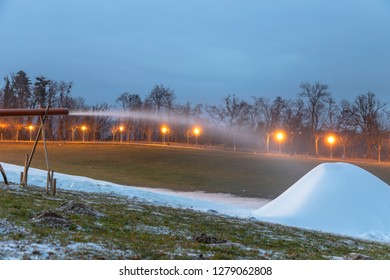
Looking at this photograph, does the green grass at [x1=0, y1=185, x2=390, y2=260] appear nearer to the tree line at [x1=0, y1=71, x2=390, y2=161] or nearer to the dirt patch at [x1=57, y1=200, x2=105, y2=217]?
the dirt patch at [x1=57, y1=200, x2=105, y2=217]

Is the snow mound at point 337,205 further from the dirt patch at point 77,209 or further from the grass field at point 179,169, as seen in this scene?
the grass field at point 179,169

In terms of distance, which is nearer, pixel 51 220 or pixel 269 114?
pixel 51 220

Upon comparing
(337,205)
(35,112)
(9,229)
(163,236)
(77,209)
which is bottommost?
(337,205)

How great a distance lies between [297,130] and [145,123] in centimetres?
3720

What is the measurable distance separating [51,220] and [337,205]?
14.8 m

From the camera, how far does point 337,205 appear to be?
66.5 feet

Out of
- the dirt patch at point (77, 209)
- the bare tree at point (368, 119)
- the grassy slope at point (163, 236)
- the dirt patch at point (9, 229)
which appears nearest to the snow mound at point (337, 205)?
the grassy slope at point (163, 236)

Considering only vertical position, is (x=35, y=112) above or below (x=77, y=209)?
above

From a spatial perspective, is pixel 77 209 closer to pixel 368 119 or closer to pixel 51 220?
pixel 51 220

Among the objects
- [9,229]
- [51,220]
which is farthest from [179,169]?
[9,229]

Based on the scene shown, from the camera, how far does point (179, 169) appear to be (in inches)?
1901

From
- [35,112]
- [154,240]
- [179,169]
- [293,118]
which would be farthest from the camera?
[293,118]

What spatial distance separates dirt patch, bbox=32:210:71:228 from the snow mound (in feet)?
39.5

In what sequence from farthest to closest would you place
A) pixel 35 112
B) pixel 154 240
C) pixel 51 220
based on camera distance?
pixel 35 112 → pixel 51 220 → pixel 154 240
